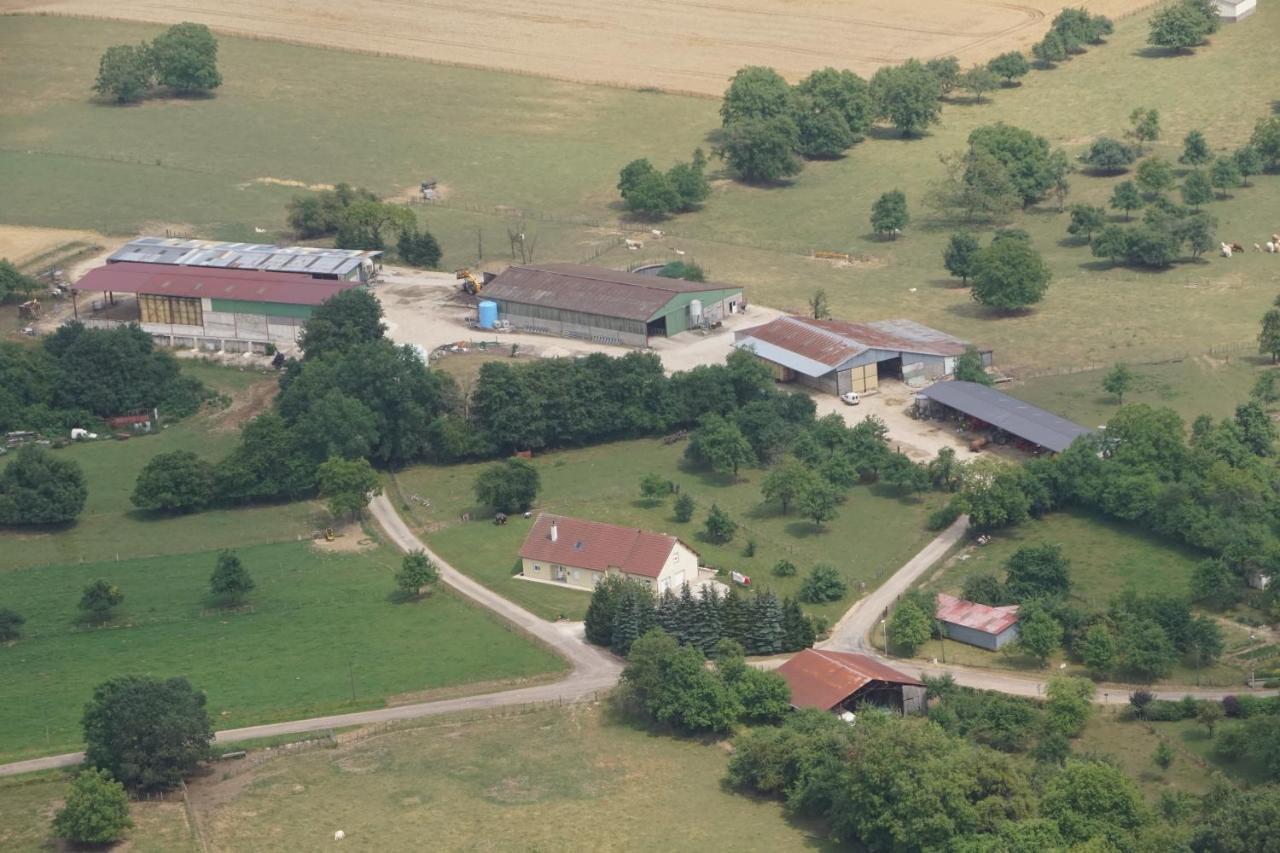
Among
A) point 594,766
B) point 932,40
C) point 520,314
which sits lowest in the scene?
point 594,766

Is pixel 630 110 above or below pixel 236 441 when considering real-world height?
above

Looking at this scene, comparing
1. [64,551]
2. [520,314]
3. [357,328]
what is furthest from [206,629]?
[520,314]

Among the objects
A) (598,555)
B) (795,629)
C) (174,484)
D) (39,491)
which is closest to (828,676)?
(795,629)

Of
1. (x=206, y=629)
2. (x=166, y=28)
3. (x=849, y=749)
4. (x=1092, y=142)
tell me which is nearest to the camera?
(x=849, y=749)

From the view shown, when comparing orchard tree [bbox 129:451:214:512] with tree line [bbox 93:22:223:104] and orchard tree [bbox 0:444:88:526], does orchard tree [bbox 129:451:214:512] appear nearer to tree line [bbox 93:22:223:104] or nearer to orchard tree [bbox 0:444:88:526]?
orchard tree [bbox 0:444:88:526]

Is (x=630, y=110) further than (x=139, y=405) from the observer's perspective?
Yes

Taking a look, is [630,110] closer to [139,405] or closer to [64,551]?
[139,405]

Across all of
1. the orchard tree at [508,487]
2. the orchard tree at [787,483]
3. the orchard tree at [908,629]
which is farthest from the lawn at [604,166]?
the orchard tree at [908,629]
